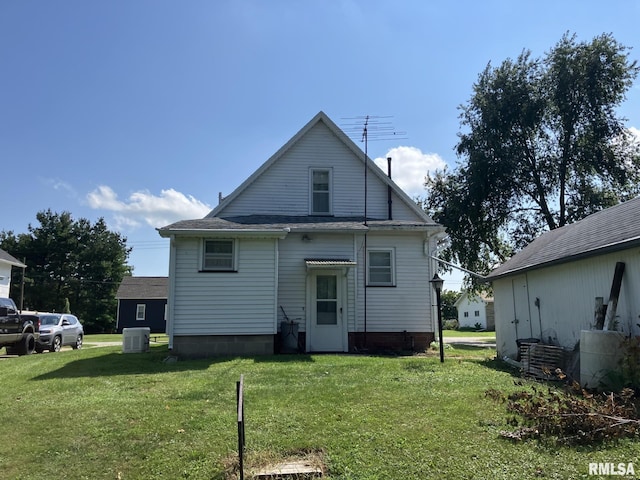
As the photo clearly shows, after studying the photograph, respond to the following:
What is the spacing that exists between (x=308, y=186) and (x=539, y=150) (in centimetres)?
1814

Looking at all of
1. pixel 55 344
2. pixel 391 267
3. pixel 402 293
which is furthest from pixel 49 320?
pixel 402 293

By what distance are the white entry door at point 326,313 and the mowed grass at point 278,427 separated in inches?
173

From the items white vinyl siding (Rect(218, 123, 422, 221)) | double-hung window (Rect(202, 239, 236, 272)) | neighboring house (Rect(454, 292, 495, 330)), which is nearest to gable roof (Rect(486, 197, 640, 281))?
white vinyl siding (Rect(218, 123, 422, 221))

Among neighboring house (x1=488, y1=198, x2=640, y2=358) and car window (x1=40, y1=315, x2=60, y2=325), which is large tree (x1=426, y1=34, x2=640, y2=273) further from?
car window (x1=40, y1=315, x2=60, y2=325)

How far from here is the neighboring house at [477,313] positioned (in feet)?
173

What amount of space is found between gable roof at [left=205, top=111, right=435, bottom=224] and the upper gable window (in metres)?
1.19

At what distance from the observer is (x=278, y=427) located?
5.42 metres

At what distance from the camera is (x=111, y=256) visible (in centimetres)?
5491

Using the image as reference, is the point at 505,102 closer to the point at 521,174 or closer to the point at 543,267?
the point at 521,174

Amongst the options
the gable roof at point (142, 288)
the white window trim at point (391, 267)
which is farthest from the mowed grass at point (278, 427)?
the gable roof at point (142, 288)

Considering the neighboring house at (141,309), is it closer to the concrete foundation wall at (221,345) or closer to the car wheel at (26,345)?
the car wheel at (26,345)

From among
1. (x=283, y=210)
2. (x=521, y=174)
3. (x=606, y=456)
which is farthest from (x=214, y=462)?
(x=521, y=174)

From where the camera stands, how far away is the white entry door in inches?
530

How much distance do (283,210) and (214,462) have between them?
11507 mm
